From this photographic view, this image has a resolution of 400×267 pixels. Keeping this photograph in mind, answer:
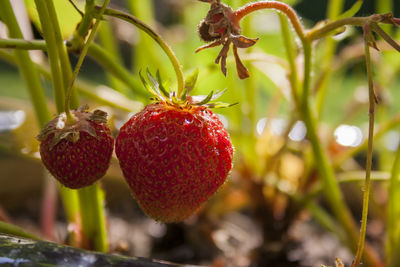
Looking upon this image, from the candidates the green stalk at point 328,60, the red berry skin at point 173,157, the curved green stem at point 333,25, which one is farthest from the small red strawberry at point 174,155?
the green stalk at point 328,60

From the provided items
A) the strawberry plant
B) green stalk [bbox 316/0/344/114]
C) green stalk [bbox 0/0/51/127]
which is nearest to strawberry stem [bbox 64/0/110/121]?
the strawberry plant

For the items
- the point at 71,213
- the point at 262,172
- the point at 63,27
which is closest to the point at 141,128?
the point at 71,213

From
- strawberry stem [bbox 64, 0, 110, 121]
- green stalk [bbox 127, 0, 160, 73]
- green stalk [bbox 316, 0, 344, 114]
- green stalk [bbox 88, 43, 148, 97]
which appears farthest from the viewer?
green stalk [bbox 127, 0, 160, 73]

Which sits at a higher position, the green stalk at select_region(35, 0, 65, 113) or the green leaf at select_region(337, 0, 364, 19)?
the green leaf at select_region(337, 0, 364, 19)

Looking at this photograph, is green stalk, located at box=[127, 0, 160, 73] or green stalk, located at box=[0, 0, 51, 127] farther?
green stalk, located at box=[127, 0, 160, 73]

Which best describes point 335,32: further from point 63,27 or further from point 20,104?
point 20,104

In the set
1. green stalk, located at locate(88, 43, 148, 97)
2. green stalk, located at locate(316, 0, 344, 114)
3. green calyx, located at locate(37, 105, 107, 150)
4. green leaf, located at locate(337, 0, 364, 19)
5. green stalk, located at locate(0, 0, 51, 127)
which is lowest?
green calyx, located at locate(37, 105, 107, 150)

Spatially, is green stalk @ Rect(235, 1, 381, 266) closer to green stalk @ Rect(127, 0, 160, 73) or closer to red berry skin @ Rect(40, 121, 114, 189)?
red berry skin @ Rect(40, 121, 114, 189)

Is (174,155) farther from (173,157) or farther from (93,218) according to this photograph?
(93,218)
